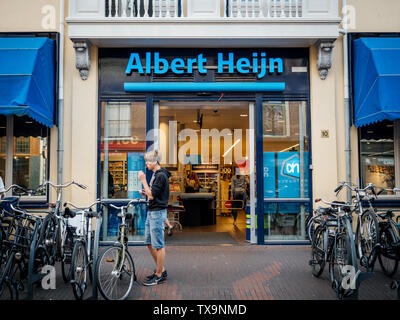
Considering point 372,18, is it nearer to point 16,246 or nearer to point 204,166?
point 16,246

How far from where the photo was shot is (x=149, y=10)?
29.0 ft

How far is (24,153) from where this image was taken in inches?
333

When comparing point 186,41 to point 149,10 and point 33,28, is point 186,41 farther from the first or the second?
point 33,28

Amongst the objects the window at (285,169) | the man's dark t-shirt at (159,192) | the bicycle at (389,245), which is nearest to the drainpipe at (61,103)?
the man's dark t-shirt at (159,192)

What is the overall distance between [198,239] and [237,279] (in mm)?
3327

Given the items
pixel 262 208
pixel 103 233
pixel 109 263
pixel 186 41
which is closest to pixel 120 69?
pixel 186 41

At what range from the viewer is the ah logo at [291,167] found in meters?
8.53

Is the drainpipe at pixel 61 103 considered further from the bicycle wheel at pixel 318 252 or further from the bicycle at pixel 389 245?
the bicycle at pixel 389 245

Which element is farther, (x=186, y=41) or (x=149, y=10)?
(x=149, y=10)

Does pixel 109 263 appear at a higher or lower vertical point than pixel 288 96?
lower

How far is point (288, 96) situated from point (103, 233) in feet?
18.0

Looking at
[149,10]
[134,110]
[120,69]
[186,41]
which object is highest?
[149,10]

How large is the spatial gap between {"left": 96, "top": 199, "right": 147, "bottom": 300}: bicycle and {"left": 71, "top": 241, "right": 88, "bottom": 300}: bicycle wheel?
0.34 metres

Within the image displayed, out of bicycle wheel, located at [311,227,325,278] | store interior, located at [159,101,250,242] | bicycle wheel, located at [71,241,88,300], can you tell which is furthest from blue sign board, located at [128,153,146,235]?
bicycle wheel, located at [311,227,325,278]
